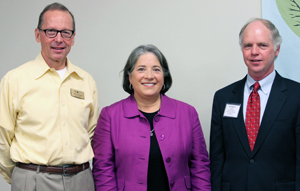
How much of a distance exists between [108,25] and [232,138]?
5.90 feet

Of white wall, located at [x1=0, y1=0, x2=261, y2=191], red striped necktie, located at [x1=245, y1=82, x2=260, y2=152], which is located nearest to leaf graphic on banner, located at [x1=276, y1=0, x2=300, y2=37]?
white wall, located at [x1=0, y1=0, x2=261, y2=191]

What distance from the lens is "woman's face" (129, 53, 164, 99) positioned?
2246 mm

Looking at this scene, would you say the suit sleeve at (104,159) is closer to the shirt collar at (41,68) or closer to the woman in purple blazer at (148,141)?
the woman in purple blazer at (148,141)

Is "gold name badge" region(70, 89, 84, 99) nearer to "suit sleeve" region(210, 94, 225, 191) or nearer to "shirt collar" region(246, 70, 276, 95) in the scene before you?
"suit sleeve" region(210, 94, 225, 191)

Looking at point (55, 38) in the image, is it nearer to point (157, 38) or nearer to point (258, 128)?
point (157, 38)

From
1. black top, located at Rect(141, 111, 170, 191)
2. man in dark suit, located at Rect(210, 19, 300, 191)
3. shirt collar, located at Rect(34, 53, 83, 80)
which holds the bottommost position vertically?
black top, located at Rect(141, 111, 170, 191)

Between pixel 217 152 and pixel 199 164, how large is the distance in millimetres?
160

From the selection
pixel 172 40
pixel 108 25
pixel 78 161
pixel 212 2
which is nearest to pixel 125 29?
pixel 108 25

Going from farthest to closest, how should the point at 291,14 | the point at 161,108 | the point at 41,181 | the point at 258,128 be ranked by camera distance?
the point at 291,14 → the point at 161,108 → the point at 258,128 → the point at 41,181

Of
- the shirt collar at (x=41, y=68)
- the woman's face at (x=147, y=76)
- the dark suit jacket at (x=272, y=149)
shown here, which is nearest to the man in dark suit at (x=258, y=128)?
the dark suit jacket at (x=272, y=149)

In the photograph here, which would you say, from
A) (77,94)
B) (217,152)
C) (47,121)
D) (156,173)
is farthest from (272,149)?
(47,121)

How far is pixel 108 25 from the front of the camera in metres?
3.21

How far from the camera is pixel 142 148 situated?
2.14 meters

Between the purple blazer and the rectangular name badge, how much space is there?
25cm
